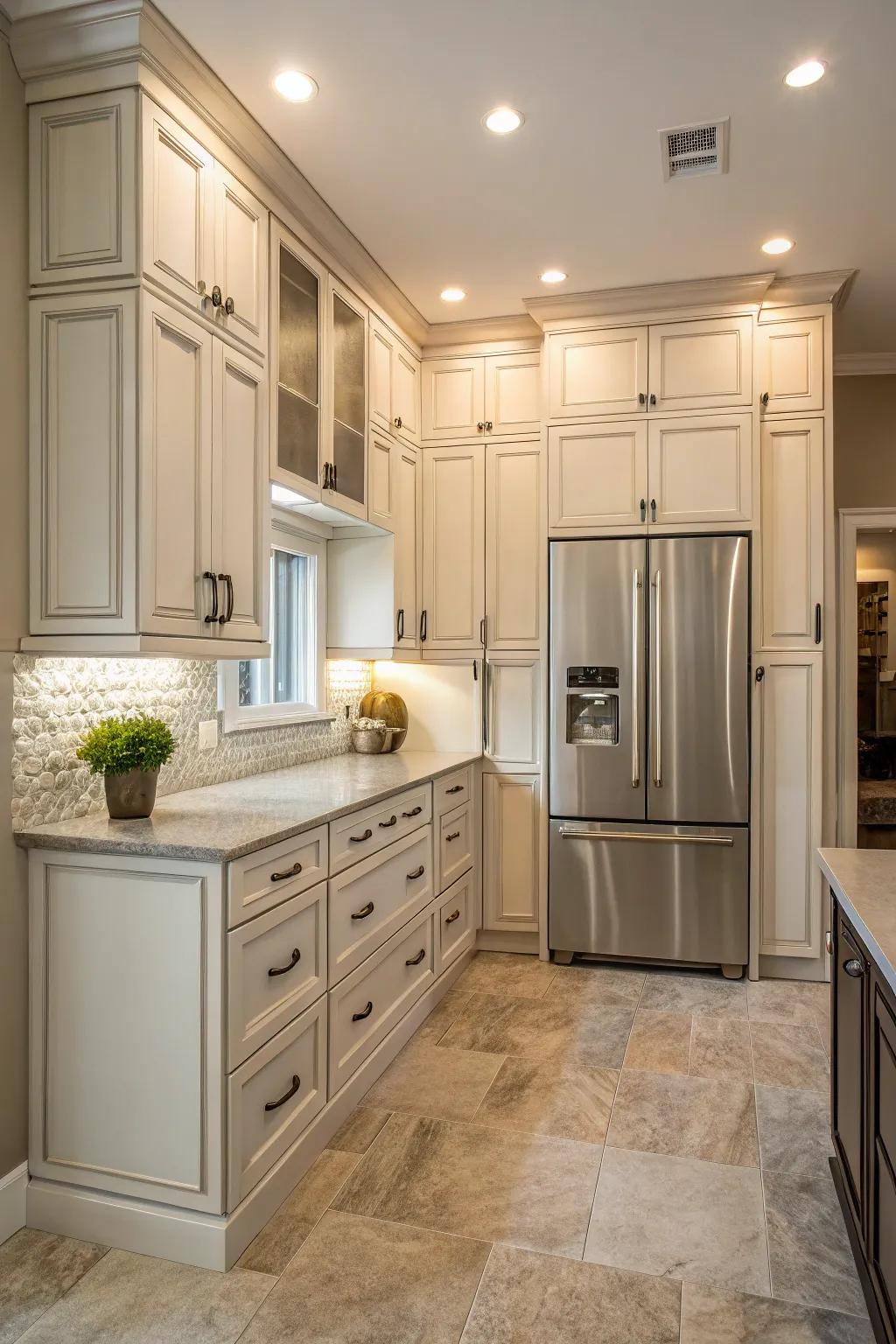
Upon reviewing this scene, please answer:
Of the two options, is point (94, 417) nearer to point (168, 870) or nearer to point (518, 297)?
point (168, 870)

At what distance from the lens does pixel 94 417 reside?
216 centimetres

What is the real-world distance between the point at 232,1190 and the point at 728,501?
3092mm

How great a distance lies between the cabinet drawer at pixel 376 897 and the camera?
258cm

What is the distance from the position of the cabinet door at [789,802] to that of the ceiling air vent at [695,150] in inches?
75.5

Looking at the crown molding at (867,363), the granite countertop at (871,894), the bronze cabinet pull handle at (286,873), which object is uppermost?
the crown molding at (867,363)

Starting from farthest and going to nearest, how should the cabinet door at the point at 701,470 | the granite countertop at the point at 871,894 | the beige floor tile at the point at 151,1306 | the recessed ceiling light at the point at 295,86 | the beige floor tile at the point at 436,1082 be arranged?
the cabinet door at the point at 701,470 < the beige floor tile at the point at 436,1082 < the recessed ceiling light at the point at 295,86 < the beige floor tile at the point at 151,1306 < the granite countertop at the point at 871,894

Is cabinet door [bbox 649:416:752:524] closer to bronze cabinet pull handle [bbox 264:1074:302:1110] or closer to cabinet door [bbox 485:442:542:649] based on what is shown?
cabinet door [bbox 485:442:542:649]

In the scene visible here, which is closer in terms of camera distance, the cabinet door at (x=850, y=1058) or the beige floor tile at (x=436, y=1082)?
the cabinet door at (x=850, y=1058)

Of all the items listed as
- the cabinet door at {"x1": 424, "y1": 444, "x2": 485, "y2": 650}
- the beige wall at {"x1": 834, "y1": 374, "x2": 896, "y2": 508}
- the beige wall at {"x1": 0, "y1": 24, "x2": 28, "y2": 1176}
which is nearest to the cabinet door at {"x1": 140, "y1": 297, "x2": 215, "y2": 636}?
the beige wall at {"x1": 0, "y1": 24, "x2": 28, "y2": 1176}

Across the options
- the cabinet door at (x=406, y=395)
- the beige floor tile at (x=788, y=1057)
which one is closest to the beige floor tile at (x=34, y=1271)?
the beige floor tile at (x=788, y=1057)

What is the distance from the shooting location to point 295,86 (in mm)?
2420

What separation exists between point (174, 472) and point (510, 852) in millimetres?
2551

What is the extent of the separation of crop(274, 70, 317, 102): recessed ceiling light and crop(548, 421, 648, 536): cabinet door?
1.83 metres

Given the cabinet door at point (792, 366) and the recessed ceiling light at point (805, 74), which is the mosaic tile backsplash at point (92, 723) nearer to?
the recessed ceiling light at point (805, 74)
